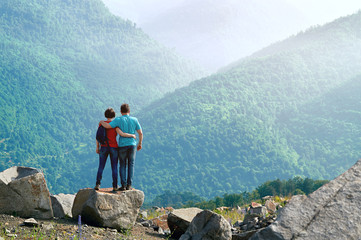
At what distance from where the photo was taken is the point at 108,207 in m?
8.05

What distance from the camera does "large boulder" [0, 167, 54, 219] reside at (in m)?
7.91

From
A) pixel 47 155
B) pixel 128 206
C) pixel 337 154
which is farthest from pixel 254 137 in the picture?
pixel 128 206

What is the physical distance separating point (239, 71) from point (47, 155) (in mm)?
92963

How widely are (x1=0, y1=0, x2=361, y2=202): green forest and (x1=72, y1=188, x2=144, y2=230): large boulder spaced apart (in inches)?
3514

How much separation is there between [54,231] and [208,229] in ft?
10.1

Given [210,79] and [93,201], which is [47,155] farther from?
[93,201]

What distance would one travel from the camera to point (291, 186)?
3781 cm

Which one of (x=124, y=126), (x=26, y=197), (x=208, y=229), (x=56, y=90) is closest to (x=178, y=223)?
(x=208, y=229)

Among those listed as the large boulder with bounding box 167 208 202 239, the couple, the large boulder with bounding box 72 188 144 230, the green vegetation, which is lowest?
the green vegetation

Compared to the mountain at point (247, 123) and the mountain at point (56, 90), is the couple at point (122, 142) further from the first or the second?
the mountain at point (247, 123)

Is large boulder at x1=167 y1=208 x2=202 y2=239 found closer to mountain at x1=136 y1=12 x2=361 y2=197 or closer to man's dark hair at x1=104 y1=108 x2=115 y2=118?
man's dark hair at x1=104 y1=108 x2=115 y2=118

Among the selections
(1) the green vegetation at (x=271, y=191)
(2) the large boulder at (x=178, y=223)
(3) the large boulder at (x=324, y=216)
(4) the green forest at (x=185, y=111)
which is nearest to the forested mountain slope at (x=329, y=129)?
(4) the green forest at (x=185, y=111)

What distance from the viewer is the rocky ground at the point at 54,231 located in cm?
662

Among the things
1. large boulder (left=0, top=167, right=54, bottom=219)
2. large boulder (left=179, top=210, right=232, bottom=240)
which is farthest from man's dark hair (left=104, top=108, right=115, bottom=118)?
large boulder (left=179, top=210, right=232, bottom=240)
